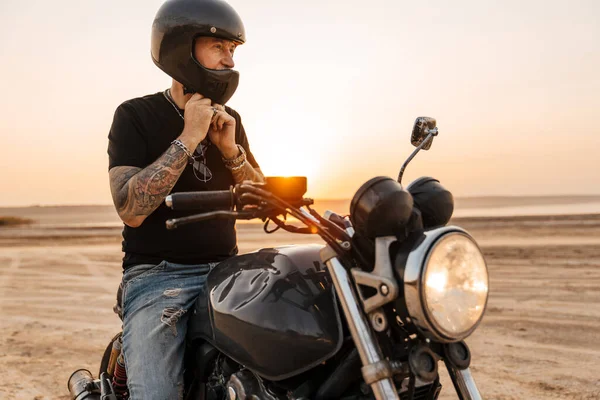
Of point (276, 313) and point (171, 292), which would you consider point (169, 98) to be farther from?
point (276, 313)

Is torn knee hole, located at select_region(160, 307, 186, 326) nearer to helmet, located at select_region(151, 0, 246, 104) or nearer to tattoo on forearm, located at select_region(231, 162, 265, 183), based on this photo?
tattoo on forearm, located at select_region(231, 162, 265, 183)

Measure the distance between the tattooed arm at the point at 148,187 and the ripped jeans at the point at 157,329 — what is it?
0.31 meters

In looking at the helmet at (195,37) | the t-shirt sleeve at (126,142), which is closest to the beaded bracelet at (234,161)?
the helmet at (195,37)

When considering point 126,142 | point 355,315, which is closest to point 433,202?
point 355,315

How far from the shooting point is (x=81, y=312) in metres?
7.52

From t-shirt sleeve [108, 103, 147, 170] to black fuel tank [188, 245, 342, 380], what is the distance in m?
0.77

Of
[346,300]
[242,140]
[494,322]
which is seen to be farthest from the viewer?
[494,322]

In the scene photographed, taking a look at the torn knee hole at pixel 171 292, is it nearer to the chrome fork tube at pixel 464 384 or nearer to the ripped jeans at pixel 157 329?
the ripped jeans at pixel 157 329

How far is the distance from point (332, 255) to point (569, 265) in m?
9.83

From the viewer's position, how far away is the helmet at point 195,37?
8.63 ft

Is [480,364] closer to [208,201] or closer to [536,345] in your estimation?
[536,345]

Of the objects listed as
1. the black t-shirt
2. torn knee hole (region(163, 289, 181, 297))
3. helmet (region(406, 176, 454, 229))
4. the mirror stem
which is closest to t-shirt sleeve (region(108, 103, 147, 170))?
the black t-shirt

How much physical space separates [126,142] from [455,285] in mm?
1717

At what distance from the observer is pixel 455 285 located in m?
1.44
